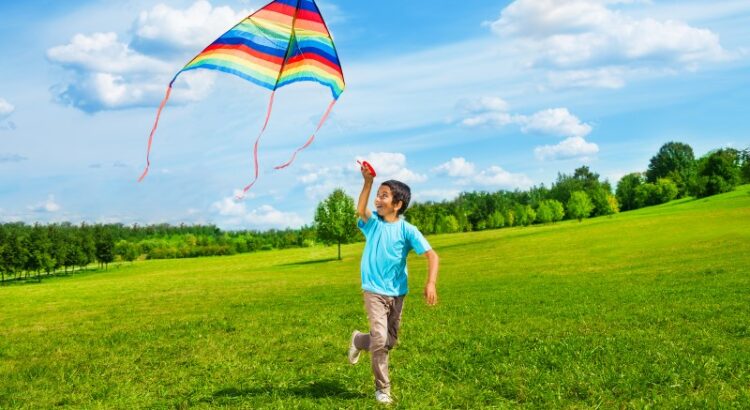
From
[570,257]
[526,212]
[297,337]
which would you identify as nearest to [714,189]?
[526,212]

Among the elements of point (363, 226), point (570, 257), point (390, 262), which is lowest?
point (570, 257)

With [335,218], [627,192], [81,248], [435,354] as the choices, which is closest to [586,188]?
[627,192]

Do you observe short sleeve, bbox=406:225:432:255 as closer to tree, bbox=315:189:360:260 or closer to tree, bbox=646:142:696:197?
tree, bbox=315:189:360:260

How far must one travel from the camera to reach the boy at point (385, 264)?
27.2ft

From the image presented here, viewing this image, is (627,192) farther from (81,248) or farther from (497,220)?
(81,248)

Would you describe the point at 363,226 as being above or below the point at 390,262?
above

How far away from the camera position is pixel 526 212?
142625mm

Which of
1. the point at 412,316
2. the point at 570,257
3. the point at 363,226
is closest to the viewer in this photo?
the point at 363,226

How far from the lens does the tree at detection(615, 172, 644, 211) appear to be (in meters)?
152

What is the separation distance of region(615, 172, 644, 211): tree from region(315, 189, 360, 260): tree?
318 feet

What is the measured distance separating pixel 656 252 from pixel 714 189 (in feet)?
305

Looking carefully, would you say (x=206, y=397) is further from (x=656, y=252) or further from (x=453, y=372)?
(x=656, y=252)

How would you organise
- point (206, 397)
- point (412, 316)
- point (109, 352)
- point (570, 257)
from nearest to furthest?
point (206, 397), point (109, 352), point (412, 316), point (570, 257)

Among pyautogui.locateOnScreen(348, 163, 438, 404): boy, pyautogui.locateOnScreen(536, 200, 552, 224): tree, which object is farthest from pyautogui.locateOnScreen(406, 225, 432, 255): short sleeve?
pyautogui.locateOnScreen(536, 200, 552, 224): tree
